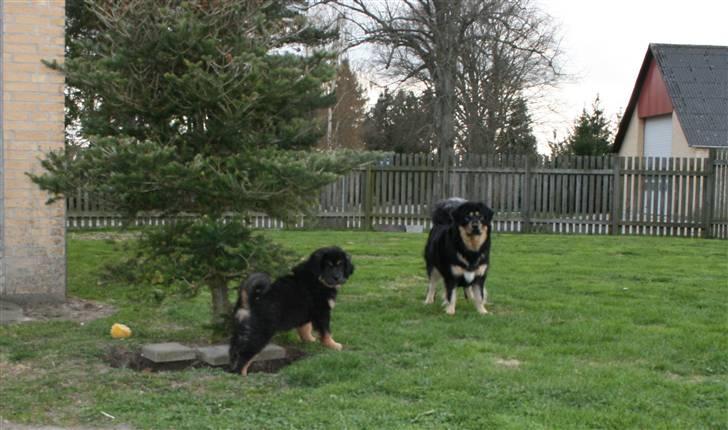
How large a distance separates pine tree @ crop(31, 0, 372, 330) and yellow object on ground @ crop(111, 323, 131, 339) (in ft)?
2.68

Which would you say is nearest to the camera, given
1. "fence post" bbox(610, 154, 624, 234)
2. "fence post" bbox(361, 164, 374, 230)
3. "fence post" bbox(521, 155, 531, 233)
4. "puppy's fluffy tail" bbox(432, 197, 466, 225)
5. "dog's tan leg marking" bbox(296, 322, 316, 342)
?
"dog's tan leg marking" bbox(296, 322, 316, 342)

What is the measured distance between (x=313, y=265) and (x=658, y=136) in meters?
27.3

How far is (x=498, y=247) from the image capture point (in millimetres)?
14688

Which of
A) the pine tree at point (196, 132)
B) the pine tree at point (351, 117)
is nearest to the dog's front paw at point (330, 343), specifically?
the pine tree at point (196, 132)

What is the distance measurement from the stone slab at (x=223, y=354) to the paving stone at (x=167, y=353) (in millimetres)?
94

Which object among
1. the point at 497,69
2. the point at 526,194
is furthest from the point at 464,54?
the point at 526,194

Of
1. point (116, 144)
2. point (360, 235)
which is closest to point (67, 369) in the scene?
point (116, 144)

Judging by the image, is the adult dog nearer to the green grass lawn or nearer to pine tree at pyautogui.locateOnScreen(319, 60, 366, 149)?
the green grass lawn

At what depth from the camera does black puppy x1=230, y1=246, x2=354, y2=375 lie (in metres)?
5.65

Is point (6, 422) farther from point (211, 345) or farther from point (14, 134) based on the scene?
point (14, 134)

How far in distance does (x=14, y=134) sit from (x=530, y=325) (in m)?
5.94

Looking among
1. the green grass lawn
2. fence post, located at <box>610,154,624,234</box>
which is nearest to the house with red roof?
fence post, located at <box>610,154,624,234</box>

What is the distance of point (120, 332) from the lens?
22.6 feet

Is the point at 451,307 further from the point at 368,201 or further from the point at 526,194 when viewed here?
the point at 526,194
